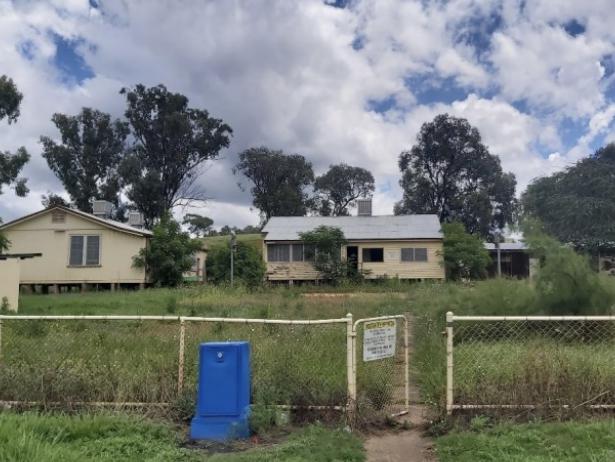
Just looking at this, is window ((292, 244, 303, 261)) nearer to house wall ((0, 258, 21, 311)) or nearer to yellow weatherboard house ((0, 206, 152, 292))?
yellow weatherboard house ((0, 206, 152, 292))

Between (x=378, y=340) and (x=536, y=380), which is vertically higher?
(x=378, y=340)

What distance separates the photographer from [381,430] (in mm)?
4957

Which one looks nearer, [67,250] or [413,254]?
[67,250]

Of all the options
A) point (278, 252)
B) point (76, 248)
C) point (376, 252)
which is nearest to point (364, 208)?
point (376, 252)

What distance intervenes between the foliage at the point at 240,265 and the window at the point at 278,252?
2.05 feet

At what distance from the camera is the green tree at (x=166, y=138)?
43031mm

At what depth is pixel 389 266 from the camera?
89.7 feet

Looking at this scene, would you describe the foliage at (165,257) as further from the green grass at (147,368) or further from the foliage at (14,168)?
the green grass at (147,368)

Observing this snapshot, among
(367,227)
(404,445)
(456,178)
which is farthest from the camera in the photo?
(456,178)

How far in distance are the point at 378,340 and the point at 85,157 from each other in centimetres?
4184

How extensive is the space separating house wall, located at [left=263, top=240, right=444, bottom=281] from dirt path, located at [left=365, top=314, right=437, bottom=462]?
864 inches

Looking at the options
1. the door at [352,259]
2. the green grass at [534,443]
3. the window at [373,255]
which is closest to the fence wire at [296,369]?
the green grass at [534,443]

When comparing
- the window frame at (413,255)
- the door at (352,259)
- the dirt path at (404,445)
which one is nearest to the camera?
the dirt path at (404,445)

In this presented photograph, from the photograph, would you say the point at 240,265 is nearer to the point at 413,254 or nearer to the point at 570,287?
the point at 413,254
